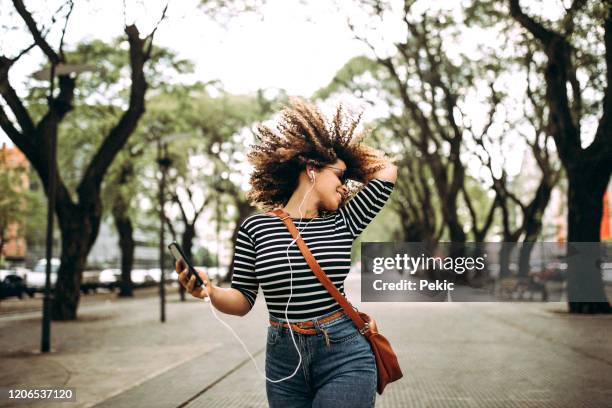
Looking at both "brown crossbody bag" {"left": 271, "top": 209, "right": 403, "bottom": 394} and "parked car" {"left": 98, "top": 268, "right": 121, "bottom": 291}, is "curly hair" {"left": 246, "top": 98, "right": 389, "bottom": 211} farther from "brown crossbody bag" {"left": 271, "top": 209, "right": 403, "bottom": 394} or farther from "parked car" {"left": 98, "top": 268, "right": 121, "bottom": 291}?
"parked car" {"left": 98, "top": 268, "right": 121, "bottom": 291}

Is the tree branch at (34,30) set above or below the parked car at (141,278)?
above

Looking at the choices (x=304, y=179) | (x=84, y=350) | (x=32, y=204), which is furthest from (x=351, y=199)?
(x=32, y=204)

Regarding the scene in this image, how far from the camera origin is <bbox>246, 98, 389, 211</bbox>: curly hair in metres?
2.89

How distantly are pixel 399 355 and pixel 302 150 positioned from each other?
7.99 metres

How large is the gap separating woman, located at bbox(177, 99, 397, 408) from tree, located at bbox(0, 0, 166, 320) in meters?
10.8

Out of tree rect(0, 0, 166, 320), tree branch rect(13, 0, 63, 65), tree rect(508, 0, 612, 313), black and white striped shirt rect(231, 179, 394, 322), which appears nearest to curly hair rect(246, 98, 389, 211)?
black and white striped shirt rect(231, 179, 394, 322)

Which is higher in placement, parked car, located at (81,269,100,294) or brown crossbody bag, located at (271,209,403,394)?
brown crossbody bag, located at (271,209,403,394)

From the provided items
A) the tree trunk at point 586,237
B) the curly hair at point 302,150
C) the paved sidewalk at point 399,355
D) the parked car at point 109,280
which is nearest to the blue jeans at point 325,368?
the curly hair at point 302,150

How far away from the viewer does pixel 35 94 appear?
758 inches

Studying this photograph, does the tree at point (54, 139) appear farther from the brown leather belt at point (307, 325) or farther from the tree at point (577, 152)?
the brown leather belt at point (307, 325)

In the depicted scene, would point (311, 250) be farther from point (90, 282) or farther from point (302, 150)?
point (90, 282)

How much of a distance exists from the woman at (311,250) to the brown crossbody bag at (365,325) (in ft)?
0.09

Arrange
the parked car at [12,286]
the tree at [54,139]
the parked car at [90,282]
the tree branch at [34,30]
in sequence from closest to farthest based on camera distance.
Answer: the tree branch at [34,30] < the tree at [54,139] < the parked car at [12,286] < the parked car at [90,282]

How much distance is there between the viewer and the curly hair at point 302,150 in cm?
289
